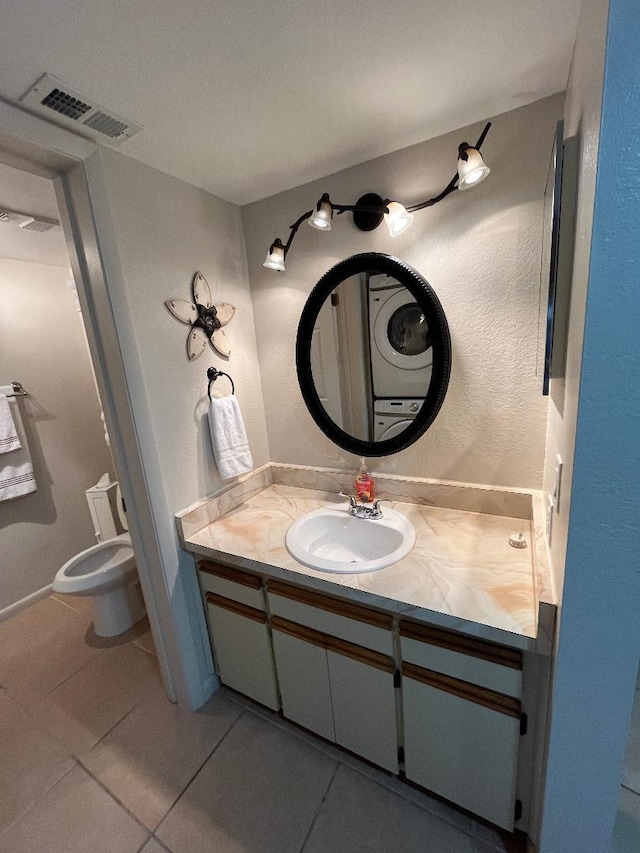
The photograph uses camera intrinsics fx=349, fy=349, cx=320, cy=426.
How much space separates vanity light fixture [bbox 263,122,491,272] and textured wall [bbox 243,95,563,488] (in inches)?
1.7

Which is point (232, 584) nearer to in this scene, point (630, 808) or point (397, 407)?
point (397, 407)

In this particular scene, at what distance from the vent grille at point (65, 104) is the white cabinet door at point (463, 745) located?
6.13ft

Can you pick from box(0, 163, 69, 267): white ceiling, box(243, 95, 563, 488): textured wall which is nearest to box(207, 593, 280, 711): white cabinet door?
box(243, 95, 563, 488): textured wall

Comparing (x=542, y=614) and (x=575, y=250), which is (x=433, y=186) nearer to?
(x=575, y=250)

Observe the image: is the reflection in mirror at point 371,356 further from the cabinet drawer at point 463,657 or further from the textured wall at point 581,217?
the cabinet drawer at point 463,657

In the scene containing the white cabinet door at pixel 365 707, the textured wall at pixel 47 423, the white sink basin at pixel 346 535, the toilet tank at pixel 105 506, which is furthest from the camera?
→ the toilet tank at pixel 105 506

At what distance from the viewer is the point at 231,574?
1365 millimetres

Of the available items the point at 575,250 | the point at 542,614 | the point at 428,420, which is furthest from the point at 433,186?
the point at 542,614

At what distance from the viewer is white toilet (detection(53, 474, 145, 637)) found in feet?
6.00

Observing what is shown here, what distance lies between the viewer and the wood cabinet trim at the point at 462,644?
2.97 ft

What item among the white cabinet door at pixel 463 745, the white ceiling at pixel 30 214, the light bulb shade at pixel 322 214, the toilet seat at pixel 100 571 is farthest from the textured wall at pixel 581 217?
the toilet seat at pixel 100 571

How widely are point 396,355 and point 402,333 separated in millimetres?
88

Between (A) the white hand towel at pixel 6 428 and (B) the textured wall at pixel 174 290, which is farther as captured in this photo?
(A) the white hand towel at pixel 6 428

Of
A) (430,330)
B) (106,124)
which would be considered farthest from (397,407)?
(106,124)
